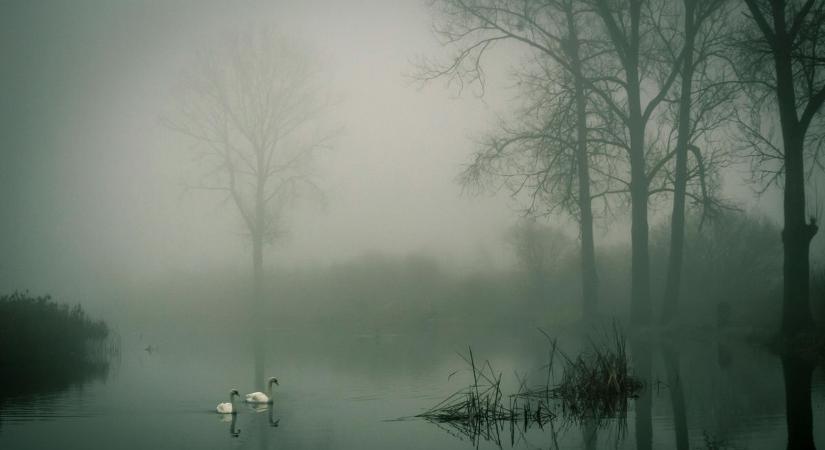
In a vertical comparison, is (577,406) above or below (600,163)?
below

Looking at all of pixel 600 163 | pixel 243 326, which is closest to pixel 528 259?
pixel 600 163

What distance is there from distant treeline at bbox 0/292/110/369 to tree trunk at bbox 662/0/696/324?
1574 cm

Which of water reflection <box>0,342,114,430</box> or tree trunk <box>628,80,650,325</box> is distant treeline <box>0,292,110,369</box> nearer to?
water reflection <box>0,342,114,430</box>

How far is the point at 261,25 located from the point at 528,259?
1797cm

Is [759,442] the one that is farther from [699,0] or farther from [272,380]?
[699,0]

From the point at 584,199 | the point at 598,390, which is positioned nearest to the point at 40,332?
the point at 598,390

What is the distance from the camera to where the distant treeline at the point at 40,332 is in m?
17.4

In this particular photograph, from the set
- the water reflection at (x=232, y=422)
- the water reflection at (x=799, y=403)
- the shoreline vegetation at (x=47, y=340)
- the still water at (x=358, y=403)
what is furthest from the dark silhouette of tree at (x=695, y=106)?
the shoreline vegetation at (x=47, y=340)

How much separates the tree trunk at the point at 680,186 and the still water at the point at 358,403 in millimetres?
1634

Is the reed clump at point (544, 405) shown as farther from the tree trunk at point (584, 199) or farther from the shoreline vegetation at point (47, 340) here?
the tree trunk at point (584, 199)

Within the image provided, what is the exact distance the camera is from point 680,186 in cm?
2164

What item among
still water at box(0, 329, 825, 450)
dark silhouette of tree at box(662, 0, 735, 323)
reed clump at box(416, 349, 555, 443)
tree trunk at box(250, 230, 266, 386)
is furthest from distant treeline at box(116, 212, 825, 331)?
reed clump at box(416, 349, 555, 443)

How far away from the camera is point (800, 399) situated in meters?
9.16

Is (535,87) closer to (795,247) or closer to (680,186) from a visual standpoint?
(680,186)
